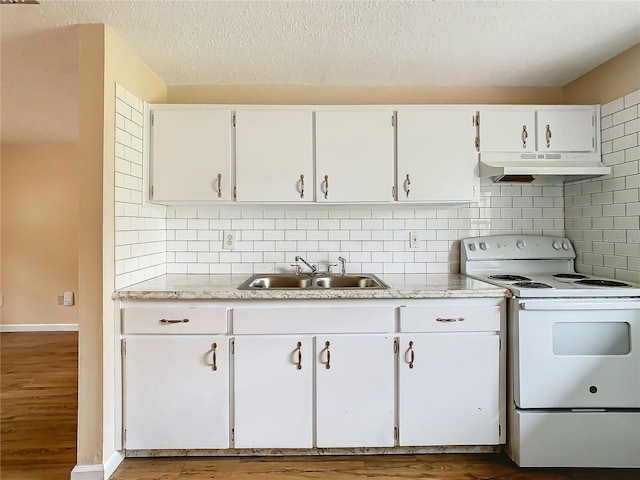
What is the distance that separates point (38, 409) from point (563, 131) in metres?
3.79

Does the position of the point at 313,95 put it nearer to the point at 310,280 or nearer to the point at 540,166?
the point at 310,280

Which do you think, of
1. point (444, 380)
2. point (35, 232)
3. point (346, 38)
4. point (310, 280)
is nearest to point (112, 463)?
point (310, 280)

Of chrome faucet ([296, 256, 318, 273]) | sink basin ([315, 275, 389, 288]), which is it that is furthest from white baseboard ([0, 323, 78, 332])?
sink basin ([315, 275, 389, 288])

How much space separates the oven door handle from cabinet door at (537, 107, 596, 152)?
3.13 ft

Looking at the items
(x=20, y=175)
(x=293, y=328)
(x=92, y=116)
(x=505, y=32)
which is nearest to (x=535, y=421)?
(x=293, y=328)

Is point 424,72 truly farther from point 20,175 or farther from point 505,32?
point 20,175

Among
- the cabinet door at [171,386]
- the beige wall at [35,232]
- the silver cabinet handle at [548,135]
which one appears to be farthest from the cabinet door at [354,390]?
the beige wall at [35,232]

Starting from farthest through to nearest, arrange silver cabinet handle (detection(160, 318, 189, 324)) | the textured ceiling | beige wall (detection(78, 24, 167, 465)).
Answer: silver cabinet handle (detection(160, 318, 189, 324)), beige wall (detection(78, 24, 167, 465)), the textured ceiling

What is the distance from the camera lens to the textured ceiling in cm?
177

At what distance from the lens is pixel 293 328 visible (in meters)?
2.00

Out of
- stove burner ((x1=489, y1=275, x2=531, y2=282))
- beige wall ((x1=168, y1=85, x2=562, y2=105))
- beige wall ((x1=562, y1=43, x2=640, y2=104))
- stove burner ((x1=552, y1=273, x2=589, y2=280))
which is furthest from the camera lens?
beige wall ((x1=168, y1=85, x2=562, y2=105))

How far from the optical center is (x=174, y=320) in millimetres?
1984

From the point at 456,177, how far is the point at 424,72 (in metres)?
0.69

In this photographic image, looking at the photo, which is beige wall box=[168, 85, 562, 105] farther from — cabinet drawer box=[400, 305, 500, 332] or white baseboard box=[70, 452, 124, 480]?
white baseboard box=[70, 452, 124, 480]
